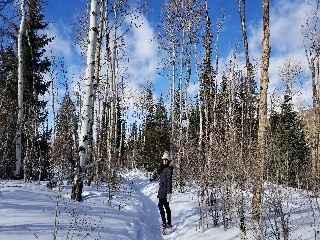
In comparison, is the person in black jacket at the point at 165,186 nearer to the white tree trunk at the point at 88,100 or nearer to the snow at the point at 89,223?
the snow at the point at 89,223

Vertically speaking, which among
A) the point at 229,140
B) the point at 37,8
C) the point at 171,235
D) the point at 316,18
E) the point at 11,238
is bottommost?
the point at 171,235

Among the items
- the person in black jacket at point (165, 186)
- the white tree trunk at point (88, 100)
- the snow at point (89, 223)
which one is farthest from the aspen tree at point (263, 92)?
the white tree trunk at point (88, 100)

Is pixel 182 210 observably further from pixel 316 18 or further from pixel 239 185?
pixel 316 18

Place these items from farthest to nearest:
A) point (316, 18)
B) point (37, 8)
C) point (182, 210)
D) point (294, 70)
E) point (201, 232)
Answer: point (294, 70) < point (37, 8) < point (316, 18) < point (182, 210) < point (201, 232)

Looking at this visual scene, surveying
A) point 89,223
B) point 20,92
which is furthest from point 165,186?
point 20,92

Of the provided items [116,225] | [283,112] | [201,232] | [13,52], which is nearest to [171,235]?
[201,232]

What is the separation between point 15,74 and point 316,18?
19.7 meters

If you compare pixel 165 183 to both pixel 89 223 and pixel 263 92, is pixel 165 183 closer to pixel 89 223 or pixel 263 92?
pixel 89 223

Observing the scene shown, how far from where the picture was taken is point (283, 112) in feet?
102

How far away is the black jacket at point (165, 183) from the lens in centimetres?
828

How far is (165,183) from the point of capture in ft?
27.6

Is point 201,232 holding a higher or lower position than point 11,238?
lower

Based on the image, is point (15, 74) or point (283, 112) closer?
point (15, 74)

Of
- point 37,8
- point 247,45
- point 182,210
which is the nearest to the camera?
point 247,45
